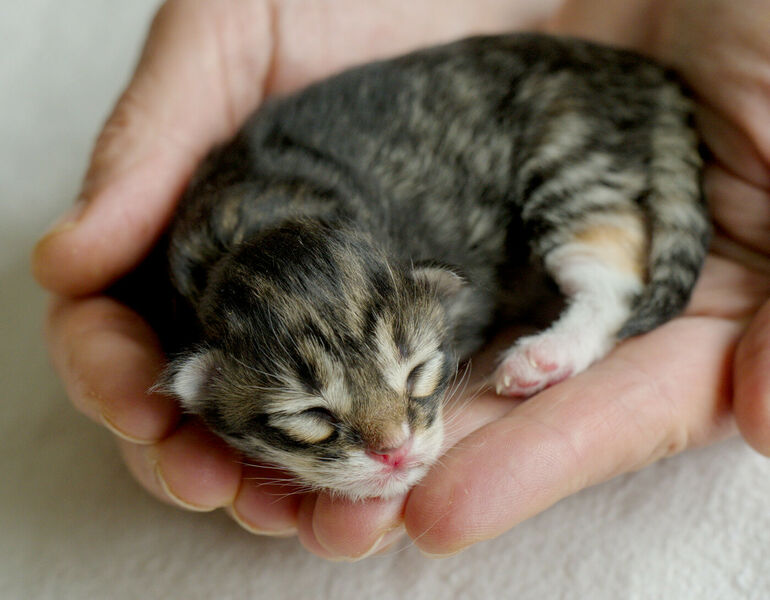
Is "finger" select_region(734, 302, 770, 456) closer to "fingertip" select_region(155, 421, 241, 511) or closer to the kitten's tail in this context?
the kitten's tail

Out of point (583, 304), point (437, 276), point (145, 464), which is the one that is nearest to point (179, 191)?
point (145, 464)

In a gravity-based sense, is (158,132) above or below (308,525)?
above

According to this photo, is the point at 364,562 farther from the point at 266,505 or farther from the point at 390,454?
the point at 390,454

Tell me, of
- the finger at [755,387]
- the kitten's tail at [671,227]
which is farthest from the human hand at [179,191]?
the kitten's tail at [671,227]

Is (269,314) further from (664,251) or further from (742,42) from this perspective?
(742,42)

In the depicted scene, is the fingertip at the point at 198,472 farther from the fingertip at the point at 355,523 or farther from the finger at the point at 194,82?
the finger at the point at 194,82

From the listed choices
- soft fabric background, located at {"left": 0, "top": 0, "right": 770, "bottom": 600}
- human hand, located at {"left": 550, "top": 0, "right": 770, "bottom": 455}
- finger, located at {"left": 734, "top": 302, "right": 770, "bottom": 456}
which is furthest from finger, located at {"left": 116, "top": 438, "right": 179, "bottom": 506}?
human hand, located at {"left": 550, "top": 0, "right": 770, "bottom": 455}
